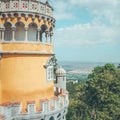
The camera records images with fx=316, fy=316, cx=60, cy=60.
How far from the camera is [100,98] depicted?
45.2 metres

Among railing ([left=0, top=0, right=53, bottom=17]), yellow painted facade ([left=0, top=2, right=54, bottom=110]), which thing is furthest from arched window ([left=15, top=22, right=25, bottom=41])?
railing ([left=0, top=0, right=53, bottom=17])

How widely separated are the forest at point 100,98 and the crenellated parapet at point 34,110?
18.5 metres

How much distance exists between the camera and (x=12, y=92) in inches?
968

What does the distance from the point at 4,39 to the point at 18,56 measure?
2135 mm

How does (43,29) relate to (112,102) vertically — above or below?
above

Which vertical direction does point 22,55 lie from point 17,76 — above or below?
above

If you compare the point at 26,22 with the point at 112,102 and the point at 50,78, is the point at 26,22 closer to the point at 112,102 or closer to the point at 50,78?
the point at 50,78

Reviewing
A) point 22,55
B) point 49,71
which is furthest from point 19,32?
point 49,71

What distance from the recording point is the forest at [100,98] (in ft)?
Result: 144

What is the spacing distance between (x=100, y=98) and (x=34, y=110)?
23.1 meters

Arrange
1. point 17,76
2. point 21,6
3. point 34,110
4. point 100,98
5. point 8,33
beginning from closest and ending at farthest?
point 34,110
point 17,76
point 21,6
point 8,33
point 100,98

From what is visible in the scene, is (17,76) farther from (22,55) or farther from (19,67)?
(22,55)

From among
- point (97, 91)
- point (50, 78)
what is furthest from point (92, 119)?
point (50, 78)

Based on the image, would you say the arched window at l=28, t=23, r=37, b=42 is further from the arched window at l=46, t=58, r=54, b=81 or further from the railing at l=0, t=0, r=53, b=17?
the arched window at l=46, t=58, r=54, b=81
